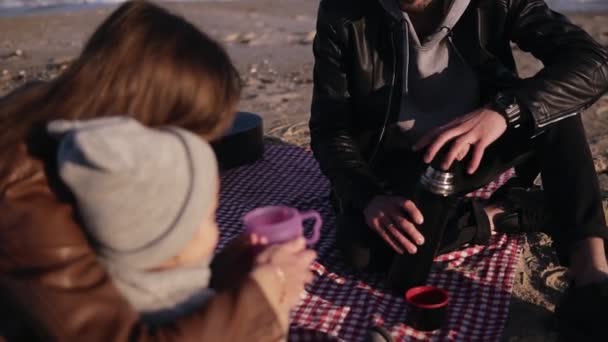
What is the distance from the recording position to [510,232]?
285cm

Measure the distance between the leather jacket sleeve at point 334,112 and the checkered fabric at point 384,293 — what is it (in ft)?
0.95

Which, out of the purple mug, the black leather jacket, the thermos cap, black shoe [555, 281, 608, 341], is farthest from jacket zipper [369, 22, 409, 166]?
the purple mug

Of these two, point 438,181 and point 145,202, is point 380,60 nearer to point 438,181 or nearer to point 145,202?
point 438,181

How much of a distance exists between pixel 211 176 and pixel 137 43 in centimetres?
27

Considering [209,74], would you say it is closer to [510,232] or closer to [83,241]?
[83,241]

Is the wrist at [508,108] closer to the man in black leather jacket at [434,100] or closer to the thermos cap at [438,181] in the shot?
the man in black leather jacket at [434,100]

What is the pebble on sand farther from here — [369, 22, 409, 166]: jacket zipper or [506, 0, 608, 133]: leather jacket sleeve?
[506, 0, 608, 133]: leather jacket sleeve

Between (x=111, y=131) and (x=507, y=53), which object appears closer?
(x=111, y=131)

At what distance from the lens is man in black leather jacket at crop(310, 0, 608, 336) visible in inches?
91.1

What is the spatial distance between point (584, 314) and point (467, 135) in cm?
62

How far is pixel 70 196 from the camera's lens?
130 centimetres

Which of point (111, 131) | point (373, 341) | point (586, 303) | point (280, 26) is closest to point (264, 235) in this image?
point (111, 131)

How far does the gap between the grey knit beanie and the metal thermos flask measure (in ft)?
3.31

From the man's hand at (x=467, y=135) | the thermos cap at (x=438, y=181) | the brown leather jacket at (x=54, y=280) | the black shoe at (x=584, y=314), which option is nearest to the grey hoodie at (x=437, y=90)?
the man's hand at (x=467, y=135)
